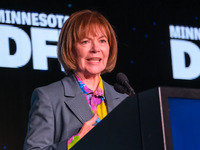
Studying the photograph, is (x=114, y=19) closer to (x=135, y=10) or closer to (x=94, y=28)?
(x=135, y=10)

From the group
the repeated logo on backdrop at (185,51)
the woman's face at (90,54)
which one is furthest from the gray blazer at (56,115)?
the repeated logo on backdrop at (185,51)

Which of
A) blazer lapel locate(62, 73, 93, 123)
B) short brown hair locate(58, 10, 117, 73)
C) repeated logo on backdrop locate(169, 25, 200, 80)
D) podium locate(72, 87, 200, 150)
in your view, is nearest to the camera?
podium locate(72, 87, 200, 150)

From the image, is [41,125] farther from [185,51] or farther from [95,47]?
[185,51]

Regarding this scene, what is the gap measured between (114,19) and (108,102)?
2.39m

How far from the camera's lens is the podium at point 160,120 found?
3.44ft

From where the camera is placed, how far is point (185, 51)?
14.5 feet

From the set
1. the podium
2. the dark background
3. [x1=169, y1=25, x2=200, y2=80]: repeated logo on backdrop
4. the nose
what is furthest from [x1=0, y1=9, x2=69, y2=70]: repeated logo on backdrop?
the podium

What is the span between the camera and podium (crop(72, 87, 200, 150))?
3.44ft

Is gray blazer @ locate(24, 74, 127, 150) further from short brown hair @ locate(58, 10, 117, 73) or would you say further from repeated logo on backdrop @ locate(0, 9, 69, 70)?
repeated logo on backdrop @ locate(0, 9, 69, 70)

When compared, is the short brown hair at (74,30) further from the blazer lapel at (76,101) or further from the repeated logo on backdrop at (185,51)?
the repeated logo on backdrop at (185,51)

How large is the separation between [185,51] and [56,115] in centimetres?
286

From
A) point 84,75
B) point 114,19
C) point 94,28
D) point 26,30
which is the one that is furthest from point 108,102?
point 114,19

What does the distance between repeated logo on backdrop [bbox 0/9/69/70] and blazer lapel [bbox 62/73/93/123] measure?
1.85 metres

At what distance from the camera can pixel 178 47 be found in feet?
14.5
